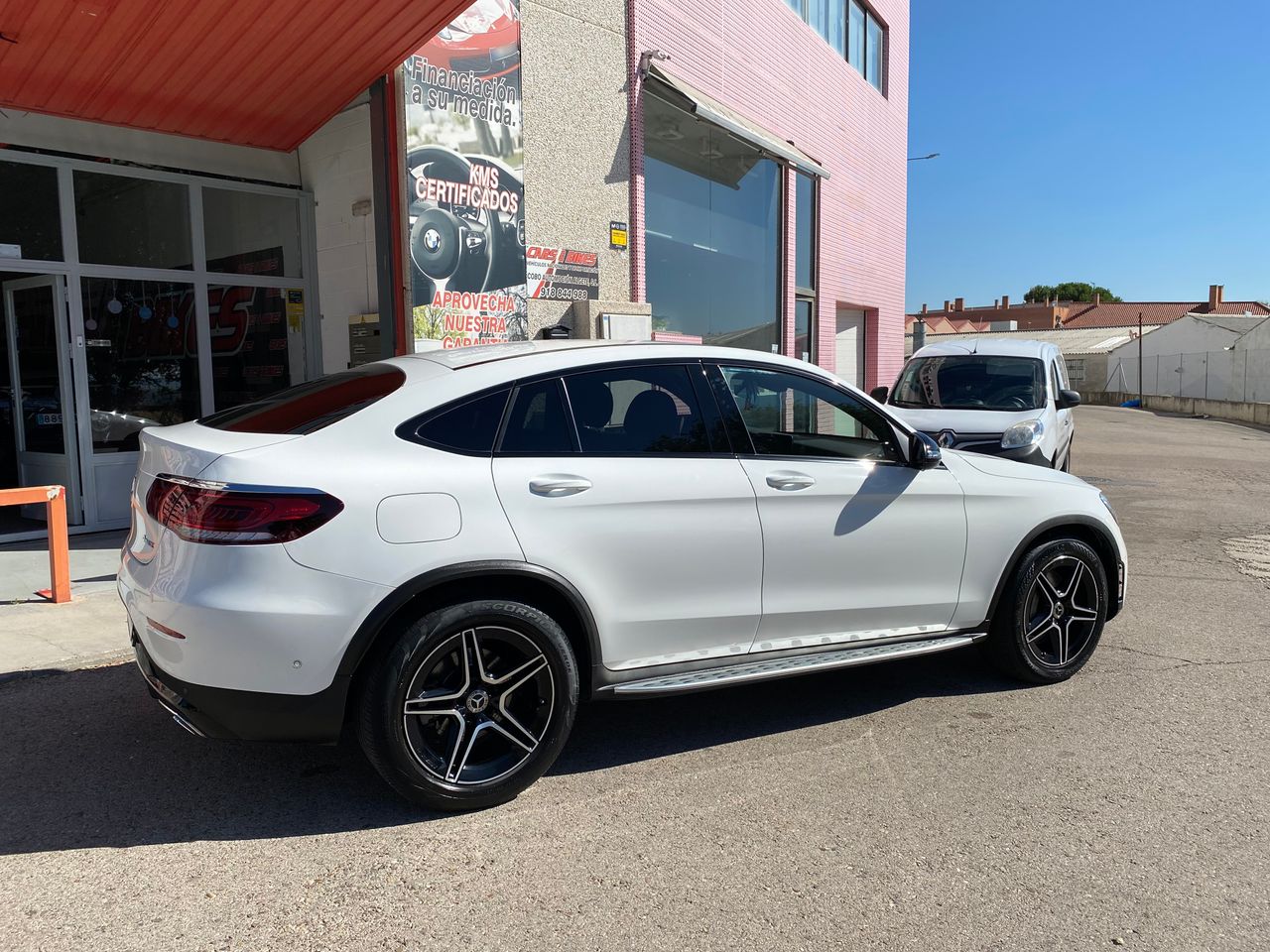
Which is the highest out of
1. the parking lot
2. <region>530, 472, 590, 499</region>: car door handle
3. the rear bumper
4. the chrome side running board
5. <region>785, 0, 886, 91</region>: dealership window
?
<region>785, 0, 886, 91</region>: dealership window

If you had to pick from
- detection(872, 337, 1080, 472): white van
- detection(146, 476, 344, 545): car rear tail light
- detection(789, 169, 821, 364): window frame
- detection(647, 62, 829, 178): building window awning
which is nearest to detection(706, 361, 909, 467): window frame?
detection(146, 476, 344, 545): car rear tail light

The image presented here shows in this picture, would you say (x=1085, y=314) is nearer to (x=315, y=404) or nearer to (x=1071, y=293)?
(x=1071, y=293)

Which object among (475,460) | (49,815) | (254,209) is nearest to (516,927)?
(475,460)

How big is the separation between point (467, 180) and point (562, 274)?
172cm

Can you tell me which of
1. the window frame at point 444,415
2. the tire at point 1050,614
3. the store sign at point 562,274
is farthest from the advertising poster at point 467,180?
the tire at point 1050,614

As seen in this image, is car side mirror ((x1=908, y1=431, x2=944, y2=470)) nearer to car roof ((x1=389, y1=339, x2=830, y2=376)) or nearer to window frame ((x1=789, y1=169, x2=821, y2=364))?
car roof ((x1=389, y1=339, x2=830, y2=376))

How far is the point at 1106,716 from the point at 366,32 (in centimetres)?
732

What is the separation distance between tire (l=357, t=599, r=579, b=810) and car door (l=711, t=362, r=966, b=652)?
996mm

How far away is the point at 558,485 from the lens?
361 centimetres

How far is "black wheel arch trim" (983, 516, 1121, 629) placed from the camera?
4.73 metres

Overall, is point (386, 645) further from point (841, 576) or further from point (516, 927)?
point (841, 576)

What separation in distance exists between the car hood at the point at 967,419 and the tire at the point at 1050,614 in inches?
190

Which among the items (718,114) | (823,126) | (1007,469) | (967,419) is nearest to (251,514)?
(1007,469)

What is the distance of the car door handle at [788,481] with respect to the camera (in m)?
4.08
